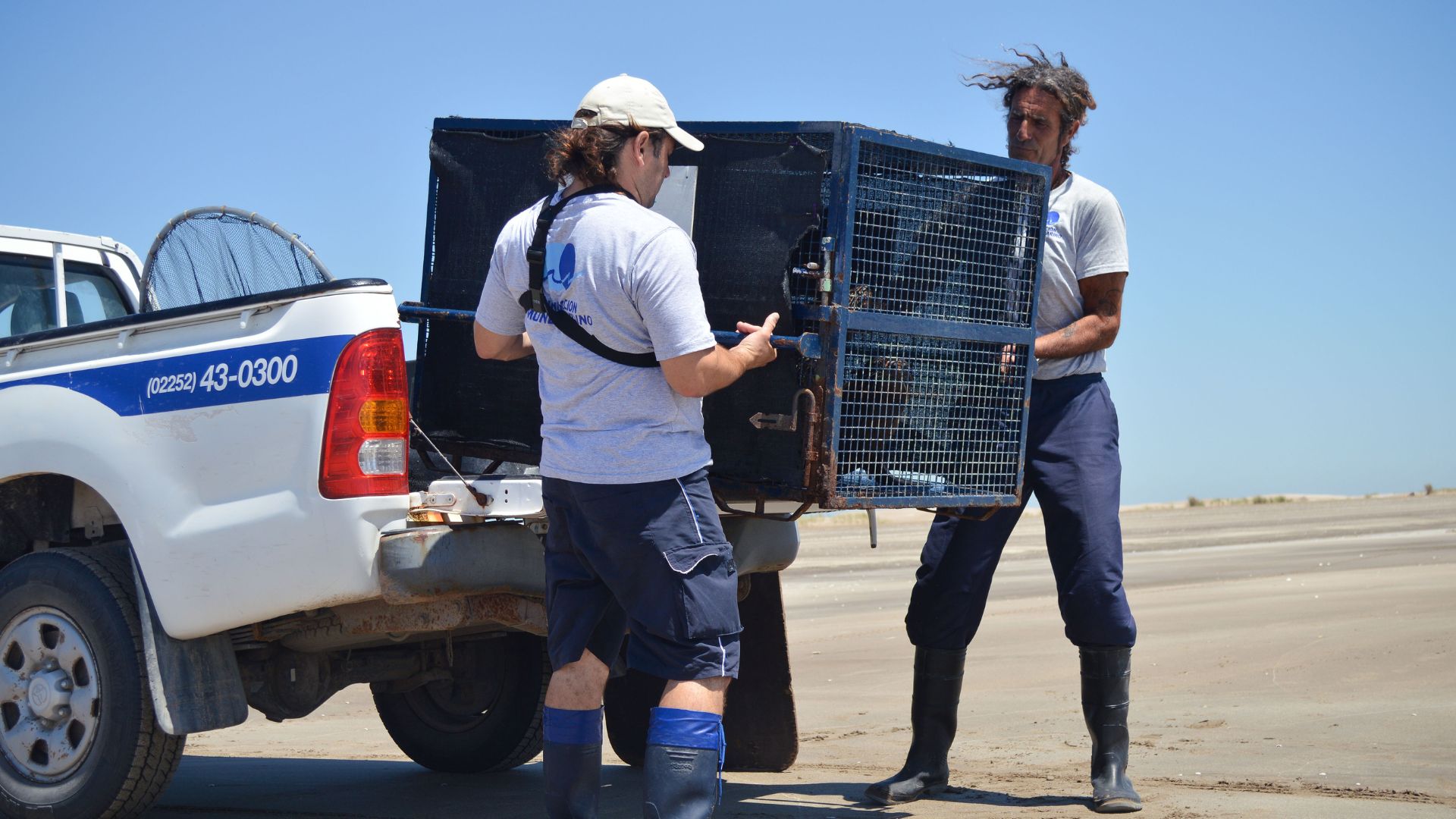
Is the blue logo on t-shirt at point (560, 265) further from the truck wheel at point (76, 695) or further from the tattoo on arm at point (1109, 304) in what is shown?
the tattoo on arm at point (1109, 304)

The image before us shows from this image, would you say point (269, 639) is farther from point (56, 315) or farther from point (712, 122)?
point (56, 315)

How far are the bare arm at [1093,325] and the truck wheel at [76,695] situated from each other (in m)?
3.07

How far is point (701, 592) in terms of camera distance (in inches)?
144

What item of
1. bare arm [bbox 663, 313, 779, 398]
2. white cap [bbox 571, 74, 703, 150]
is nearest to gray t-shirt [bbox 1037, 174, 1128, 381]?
bare arm [bbox 663, 313, 779, 398]

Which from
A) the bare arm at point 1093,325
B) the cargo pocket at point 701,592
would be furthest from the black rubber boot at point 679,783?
the bare arm at point 1093,325

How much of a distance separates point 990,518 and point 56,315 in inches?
167

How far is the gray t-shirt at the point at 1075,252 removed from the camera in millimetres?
5035

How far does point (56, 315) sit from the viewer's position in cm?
657

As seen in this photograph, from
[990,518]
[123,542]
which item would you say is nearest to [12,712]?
[123,542]

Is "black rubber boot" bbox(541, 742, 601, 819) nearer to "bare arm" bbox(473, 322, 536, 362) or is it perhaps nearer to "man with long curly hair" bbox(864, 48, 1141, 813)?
"bare arm" bbox(473, 322, 536, 362)

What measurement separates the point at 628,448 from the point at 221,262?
3.14 m

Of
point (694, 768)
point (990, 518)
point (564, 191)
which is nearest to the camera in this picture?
point (694, 768)

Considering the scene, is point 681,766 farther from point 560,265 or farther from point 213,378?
point 213,378

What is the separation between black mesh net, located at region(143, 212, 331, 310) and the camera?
592cm
